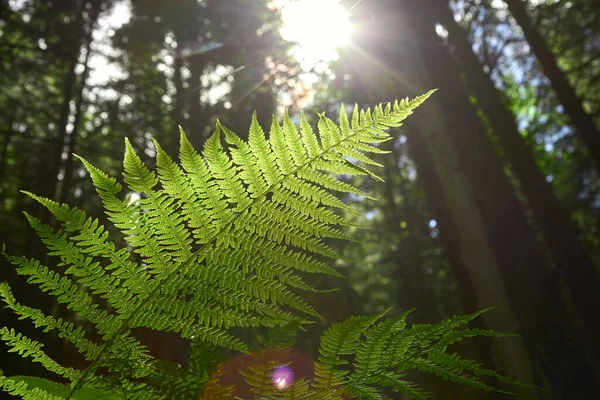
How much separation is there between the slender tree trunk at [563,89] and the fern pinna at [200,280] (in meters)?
7.99

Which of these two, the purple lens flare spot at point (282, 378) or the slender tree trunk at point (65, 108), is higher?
the slender tree trunk at point (65, 108)

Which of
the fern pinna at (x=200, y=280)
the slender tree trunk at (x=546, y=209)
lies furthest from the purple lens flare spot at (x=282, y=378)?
the slender tree trunk at (x=546, y=209)

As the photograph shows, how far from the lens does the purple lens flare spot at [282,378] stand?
811 millimetres

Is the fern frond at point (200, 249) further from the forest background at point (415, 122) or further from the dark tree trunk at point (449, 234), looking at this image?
the dark tree trunk at point (449, 234)

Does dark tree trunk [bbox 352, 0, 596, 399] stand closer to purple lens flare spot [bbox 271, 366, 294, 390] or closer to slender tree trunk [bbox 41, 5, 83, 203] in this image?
purple lens flare spot [bbox 271, 366, 294, 390]

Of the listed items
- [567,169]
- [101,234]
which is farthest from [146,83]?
[567,169]

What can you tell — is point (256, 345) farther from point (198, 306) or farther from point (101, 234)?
point (101, 234)

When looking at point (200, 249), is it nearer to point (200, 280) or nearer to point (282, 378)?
point (200, 280)

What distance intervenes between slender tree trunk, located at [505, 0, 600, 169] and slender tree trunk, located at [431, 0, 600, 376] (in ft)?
3.67

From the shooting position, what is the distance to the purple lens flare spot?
0.81 metres

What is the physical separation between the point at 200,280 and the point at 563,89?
850 centimetres

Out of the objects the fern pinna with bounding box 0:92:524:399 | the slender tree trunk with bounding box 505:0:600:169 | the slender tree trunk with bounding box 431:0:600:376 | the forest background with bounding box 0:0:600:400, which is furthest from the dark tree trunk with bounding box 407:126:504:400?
the slender tree trunk with bounding box 505:0:600:169

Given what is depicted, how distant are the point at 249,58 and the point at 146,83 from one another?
242 centimetres

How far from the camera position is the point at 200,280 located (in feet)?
2.71
